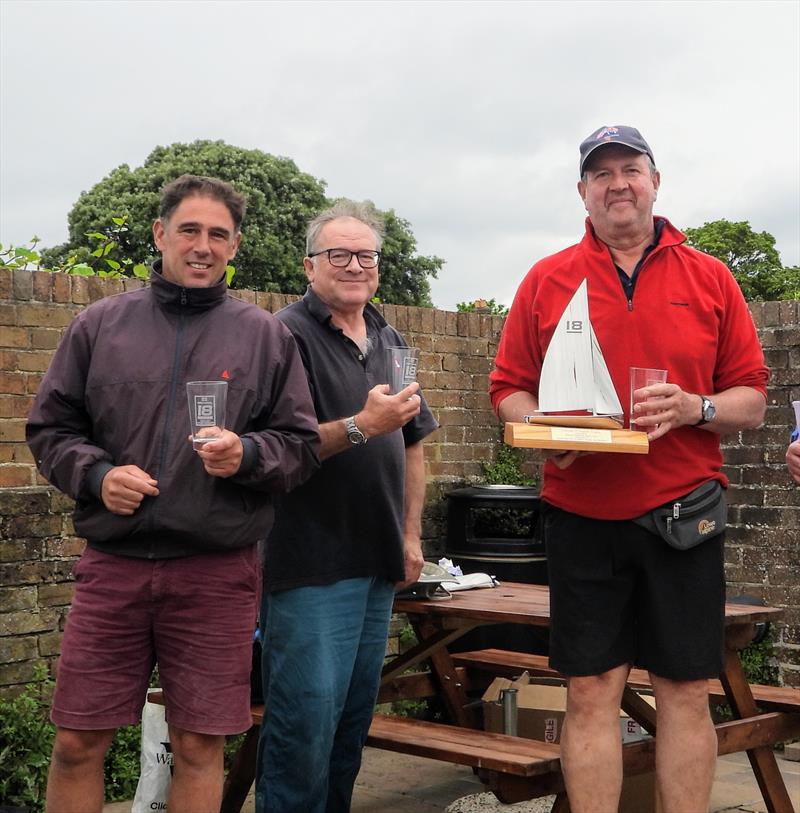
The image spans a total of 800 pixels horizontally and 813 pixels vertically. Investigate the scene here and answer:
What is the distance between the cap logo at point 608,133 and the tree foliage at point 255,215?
74.7ft

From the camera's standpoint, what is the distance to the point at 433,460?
6383mm

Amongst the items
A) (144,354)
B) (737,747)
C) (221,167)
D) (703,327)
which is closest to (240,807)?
(737,747)

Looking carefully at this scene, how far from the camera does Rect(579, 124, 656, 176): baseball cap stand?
327cm

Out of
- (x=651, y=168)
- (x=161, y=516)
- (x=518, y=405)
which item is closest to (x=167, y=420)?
(x=161, y=516)

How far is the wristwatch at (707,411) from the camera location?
10.3 ft

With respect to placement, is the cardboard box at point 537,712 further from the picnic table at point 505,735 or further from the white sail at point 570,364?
the white sail at point 570,364

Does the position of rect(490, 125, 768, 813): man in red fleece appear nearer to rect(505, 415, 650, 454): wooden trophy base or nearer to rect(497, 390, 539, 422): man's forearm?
rect(505, 415, 650, 454): wooden trophy base

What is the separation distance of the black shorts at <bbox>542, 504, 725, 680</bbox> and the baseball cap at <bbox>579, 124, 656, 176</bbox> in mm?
1017

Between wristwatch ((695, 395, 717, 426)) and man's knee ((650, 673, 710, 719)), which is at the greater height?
wristwatch ((695, 395, 717, 426))

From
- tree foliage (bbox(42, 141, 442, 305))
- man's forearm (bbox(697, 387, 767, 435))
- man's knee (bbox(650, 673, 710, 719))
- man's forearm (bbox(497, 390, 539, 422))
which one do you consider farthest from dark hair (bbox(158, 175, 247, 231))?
tree foliage (bbox(42, 141, 442, 305))

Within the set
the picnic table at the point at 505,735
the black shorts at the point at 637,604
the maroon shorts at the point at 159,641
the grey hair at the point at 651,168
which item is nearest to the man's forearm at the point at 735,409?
the black shorts at the point at 637,604

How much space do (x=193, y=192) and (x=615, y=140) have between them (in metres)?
1.16

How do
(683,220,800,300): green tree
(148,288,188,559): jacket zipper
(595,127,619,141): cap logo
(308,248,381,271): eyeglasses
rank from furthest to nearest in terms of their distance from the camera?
(683,220,800,300): green tree
(308,248,381,271): eyeglasses
(595,127,619,141): cap logo
(148,288,188,559): jacket zipper

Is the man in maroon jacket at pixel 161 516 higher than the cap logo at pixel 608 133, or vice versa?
the cap logo at pixel 608 133
